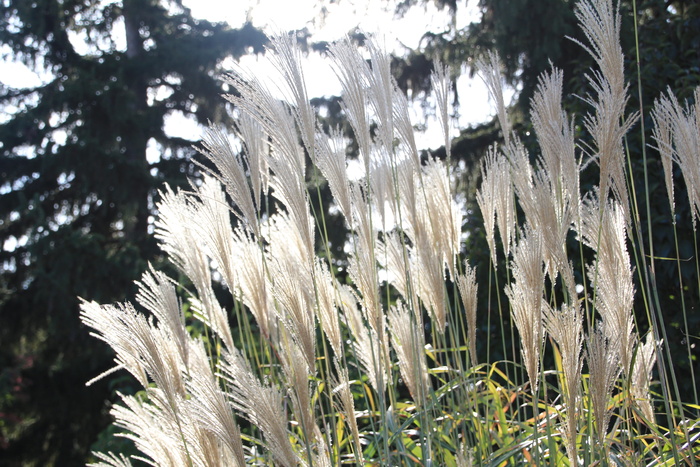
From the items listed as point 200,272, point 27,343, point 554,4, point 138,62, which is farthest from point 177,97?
point 200,272

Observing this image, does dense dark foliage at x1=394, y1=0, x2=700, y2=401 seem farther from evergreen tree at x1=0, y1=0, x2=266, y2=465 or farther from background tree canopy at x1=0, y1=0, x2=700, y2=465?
evergreen tree at x1=0, y1=0, x2=266, y2=465

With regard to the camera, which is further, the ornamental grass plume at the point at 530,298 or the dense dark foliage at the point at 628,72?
the dense dark foliage at the point at 628,72

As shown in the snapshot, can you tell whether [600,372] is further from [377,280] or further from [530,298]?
[377,280]

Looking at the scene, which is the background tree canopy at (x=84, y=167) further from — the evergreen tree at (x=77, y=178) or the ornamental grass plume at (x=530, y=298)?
the ornamental grass plume at (x=530, y=298)

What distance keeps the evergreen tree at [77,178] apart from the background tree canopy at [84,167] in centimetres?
2

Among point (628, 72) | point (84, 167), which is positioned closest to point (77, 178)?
point (84, 167)

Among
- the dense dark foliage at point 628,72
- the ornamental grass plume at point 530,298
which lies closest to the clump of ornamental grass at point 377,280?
the ornamental grass plume at point 530,298

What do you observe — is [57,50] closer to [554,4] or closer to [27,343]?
[27,343]

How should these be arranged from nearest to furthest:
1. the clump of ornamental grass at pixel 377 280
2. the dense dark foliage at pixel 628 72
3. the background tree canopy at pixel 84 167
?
the clump of ornamental grass at pixel 377 280
the dense dark foliage at pixel 628 72
the background tree canopy at pixel 84 167

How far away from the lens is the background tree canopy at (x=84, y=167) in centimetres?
852

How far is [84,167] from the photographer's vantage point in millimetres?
9109

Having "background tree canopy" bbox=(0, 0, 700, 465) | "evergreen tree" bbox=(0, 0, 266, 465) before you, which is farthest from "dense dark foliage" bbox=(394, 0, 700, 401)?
"evergreen tree" bbox=(0, 0, 266, 465)

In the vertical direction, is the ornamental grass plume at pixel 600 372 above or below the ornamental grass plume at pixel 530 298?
below

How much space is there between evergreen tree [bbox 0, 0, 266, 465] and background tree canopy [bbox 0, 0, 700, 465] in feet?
0.07
